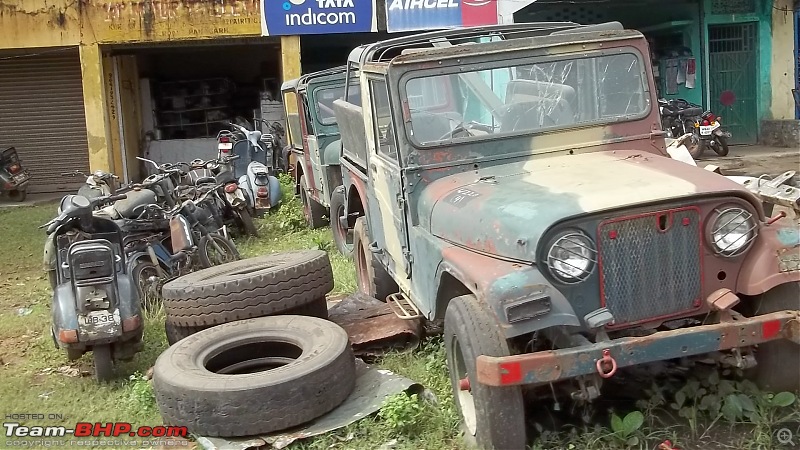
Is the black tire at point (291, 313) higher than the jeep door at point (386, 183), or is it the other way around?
the jeep door at point (386, 183)

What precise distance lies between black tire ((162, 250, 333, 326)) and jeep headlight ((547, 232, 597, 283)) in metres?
2.00

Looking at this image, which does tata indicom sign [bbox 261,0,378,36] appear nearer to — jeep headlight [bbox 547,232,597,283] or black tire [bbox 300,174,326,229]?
black tire [bbox 300,174,326,229]

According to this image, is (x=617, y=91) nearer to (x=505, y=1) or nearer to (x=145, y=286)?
(x=145, y=286)

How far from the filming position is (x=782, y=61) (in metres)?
15.2

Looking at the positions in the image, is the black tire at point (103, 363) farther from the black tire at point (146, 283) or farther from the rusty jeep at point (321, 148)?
the rusty jeep at point (321, 148)

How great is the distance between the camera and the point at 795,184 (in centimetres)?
524

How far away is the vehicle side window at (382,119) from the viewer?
4559mm

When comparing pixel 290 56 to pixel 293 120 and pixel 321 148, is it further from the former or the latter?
pixel 321 148

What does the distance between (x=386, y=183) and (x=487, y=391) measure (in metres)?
1.85

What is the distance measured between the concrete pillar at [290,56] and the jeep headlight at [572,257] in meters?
10.9

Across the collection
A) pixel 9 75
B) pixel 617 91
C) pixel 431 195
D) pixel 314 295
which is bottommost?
pixel 314 295

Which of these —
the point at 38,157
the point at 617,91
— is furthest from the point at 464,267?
the point at 38,157

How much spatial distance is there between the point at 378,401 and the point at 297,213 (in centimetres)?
643

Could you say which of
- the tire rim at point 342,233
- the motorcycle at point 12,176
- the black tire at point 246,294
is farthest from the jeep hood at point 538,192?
the motorcycle at point 12,176
